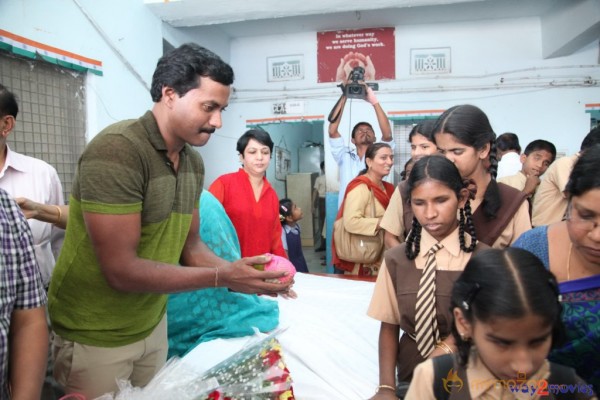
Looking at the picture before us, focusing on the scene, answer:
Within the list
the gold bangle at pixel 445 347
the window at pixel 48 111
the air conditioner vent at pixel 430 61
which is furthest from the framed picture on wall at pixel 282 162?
→ the gold bangle at pixel 445 347

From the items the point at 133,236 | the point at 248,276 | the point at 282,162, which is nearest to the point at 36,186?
the point at 133,236

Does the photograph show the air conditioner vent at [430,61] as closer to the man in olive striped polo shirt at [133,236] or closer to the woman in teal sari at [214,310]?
the woman in teal sari at [214,310]

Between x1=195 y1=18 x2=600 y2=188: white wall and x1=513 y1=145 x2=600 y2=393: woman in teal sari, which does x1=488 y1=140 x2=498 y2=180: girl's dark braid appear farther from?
x1=195 y1=18 x2=600 y2=188: white wall

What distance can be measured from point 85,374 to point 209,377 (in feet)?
1.29

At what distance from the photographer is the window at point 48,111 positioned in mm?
2756

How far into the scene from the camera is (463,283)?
989mm

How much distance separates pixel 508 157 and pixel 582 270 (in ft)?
10.00

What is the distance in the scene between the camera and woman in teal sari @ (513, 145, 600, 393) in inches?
38.9

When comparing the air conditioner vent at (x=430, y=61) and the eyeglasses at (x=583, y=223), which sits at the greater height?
the air conditioner vent at (x=430, y=61)

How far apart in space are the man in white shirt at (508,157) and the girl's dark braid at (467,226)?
240 cm

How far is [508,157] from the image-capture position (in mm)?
3824

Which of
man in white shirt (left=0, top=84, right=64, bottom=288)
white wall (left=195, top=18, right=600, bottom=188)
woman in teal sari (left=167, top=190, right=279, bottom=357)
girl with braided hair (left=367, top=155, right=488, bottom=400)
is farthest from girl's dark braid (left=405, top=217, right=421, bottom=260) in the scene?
white wall (left=195, top=18, right=600, bottom=188)

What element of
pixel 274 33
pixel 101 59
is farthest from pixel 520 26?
pixel 101 59

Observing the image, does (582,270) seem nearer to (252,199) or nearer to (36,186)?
(36,186)
